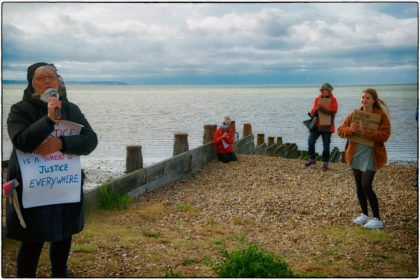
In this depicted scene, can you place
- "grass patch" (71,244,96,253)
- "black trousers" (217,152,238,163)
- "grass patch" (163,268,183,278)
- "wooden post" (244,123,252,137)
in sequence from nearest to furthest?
1. "grass patch" (163,268,183,278)
2. "grass patch" (71,244,96,253)
3. "black trousers" (217,152,238,163)
4. "wooden post" (244,123,252,137)

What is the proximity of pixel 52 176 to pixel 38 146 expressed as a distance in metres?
0.28

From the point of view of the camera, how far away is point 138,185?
693 cm

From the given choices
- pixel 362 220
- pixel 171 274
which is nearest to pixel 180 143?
pixel 362 220

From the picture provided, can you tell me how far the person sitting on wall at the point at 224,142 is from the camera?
9734 mm

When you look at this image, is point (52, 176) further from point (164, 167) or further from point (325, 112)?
point (325, 112)

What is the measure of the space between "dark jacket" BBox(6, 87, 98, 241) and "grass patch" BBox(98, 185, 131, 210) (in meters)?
2.71

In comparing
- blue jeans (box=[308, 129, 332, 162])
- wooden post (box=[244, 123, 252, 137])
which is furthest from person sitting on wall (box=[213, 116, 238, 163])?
wooden post (box=[244, 123, 252, 137])

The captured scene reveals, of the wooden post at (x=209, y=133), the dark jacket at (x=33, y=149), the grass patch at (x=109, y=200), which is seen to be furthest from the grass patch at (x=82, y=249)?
the wooden post at (x=209, y=133)

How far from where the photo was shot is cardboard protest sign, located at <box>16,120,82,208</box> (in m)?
3.00

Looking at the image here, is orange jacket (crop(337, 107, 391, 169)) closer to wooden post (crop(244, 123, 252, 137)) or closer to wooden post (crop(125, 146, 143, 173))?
wooden post (crop(125, 146, 143, 173))

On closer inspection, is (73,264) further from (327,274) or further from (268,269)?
(327,274)

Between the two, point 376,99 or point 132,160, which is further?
point 132,160

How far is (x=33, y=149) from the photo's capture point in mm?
2928

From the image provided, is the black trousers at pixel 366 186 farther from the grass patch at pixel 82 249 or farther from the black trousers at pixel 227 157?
the black trousers at pixel 227 157
